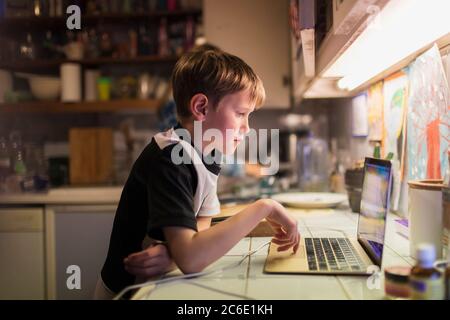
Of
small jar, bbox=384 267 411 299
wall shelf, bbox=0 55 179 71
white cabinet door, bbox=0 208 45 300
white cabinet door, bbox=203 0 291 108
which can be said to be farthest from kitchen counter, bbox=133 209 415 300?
wall shelf, bbox=0 55 179 71

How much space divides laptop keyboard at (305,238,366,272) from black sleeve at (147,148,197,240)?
0.24 m

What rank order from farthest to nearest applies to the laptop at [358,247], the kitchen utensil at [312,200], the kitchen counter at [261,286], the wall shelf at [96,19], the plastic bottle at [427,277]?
the wall shelf at [96,19]
the kitchen utensil at [312,200]
the laptop at [358,247]
the kitchen counter at [261,286]
the plastic bottle at [427,277]

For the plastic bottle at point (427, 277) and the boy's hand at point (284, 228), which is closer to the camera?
the plastic bottle at point (427, 277)

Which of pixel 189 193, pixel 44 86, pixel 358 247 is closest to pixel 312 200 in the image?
pixel 358 247

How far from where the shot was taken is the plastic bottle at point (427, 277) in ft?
1.74

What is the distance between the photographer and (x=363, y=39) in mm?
831

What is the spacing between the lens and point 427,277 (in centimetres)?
54

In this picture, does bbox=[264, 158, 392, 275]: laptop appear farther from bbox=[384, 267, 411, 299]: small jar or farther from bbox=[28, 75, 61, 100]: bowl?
bbox=[28, 75, 61, 100]: bowl

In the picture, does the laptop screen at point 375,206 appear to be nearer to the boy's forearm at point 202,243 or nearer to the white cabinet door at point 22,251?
the boy's forearm at point 202,243

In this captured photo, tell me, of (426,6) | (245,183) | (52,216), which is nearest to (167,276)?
(426,6)

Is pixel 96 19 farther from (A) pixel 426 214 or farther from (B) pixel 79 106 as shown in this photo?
(A) pixel 426 214

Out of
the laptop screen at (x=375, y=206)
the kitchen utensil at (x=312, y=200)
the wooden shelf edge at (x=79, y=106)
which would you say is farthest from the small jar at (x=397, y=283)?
the wooden shelf edge at (x=79, y=106)
